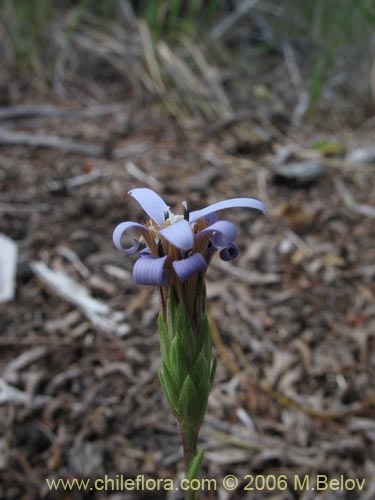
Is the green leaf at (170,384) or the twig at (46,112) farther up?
the twig at (46,112)

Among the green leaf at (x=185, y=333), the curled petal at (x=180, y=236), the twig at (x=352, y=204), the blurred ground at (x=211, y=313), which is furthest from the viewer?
the twig at (x=352, y=204)

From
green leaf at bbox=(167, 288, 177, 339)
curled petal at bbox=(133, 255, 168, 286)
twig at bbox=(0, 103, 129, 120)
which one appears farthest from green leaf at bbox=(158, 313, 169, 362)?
twig at bbox=(0, 103, 129, 120)

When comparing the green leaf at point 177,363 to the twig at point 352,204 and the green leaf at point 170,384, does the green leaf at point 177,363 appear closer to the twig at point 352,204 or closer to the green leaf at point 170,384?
the green leaf at point 170,384

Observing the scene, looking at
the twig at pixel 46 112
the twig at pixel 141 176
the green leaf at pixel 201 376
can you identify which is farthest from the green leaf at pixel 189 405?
the twig at pixel 46 112

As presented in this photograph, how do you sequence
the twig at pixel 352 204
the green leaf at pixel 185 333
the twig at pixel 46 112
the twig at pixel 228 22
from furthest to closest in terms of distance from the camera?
the twig at pixel 228 22, the twig at pixel 46 112, the twig at pixel 352 204, the green leaf at pixel 185 333

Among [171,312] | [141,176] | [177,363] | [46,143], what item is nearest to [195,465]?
[177,363]

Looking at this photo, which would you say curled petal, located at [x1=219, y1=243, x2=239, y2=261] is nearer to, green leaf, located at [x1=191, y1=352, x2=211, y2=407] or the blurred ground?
green leaf, located at [x1=191, y1=352, x2=211, y2=407]

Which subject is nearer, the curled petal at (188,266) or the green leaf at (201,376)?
the curled petal at (188,266)
